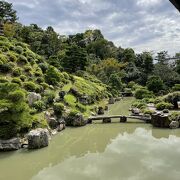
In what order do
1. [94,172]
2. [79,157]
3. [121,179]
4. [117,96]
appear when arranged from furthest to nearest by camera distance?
[117,96] < [79,157] < [94,172] < [121,179]

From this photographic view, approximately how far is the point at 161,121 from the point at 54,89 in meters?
13.7

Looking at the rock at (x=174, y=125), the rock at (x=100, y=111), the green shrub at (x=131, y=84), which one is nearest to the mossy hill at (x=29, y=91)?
the rock at (x=100, y=111)

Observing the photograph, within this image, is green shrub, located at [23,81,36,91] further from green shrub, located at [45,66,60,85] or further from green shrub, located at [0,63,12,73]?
green shrub, located at [45,66,60,85]

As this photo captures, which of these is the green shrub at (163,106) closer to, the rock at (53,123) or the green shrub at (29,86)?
the rock at (53,123)

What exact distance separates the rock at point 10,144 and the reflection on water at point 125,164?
402 cm

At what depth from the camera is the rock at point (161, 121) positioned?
79.3 ft

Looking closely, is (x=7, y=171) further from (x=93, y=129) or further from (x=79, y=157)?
(x=93, y=129)

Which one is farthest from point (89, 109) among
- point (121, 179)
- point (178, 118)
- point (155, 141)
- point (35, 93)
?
point (121, 179)

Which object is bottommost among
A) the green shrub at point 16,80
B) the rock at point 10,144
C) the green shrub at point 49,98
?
the rock at point 10,144

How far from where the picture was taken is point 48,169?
1548 centimetres

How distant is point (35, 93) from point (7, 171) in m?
12.7

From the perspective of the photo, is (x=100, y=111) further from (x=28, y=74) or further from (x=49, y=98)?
(x=28, y=74)

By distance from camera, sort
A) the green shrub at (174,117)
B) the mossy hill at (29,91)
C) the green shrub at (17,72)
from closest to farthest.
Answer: the mossy hill at (29,91) → the green shrub at (174,117) → the green shrub at (17,72)

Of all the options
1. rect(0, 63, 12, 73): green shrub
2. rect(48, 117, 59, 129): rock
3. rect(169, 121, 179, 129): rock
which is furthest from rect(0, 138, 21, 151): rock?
rect(0, 63, 12, 73): green shrub
